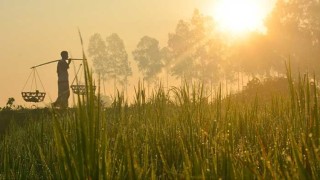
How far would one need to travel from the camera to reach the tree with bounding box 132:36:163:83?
2351 inches

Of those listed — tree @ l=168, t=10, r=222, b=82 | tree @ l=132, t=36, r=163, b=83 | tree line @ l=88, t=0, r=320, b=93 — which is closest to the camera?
tree line @ l=88, t=0, r=320, b=93

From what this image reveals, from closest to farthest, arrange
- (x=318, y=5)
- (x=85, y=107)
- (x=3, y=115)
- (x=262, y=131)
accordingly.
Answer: (x=85, y=107) < (x=262, y=131) < (x=3, y=115) < (x=318, y=5)

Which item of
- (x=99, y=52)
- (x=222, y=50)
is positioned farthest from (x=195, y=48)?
(x=99, y=52)

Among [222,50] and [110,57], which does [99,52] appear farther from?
[222,50]

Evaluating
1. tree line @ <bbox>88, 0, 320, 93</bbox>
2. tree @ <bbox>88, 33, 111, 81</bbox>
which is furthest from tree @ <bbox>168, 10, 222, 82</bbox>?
tree @ <bbox>88, 33, 111, 81</bbox>

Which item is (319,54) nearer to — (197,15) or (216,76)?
(216,76)

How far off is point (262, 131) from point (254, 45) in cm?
4111

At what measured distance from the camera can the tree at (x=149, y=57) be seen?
5972 centimetres

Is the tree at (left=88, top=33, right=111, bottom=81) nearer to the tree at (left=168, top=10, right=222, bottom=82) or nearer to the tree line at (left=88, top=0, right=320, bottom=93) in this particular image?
the tree line at (left=88, top=0, right=320, bottom=93)

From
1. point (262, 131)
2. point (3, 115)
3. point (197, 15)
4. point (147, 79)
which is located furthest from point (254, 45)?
point (262, 131)

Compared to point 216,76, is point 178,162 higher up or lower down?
lower down

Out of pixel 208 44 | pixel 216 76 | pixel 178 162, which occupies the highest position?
pixel 208 44

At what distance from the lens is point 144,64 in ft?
197

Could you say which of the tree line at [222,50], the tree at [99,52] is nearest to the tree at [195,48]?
the tree line at [222,50]
